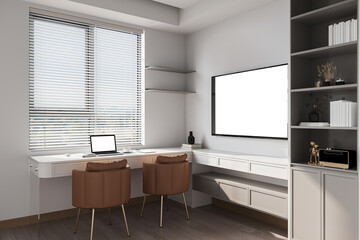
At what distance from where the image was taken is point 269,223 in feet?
11.4

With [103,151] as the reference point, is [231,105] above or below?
above

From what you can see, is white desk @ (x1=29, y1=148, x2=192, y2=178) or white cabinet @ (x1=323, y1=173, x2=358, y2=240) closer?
white cabinet @ (x1=323, y1=173, x2=358, y2=240)

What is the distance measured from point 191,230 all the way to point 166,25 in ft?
9.24

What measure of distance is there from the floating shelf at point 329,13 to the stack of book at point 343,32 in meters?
0.14

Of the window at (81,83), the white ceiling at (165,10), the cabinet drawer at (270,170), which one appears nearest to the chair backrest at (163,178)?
the cabinet drawer at (270,170)

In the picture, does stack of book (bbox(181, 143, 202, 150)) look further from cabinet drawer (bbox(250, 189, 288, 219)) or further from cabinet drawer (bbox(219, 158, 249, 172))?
cabinet drawer (bbox(250, 189, 288, 219))

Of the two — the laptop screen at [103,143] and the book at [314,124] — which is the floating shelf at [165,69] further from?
the book at [314,124]

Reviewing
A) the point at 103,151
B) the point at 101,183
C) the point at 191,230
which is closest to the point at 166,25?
the point at 103,151

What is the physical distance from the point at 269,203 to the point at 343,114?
1222mm

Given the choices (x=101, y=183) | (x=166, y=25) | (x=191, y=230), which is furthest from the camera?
(x=166, y=25)

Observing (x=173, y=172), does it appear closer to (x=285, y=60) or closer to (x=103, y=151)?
(x=103, y=151)

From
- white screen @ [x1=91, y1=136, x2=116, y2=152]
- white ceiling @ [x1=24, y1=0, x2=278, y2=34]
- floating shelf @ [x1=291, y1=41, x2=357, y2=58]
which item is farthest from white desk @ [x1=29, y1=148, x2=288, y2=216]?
white ceiling @ [x1=24, y1=0, x2=278, y2=34]

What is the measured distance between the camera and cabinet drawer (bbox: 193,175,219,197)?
3781mm

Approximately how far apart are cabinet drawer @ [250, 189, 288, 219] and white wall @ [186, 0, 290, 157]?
0.51m
